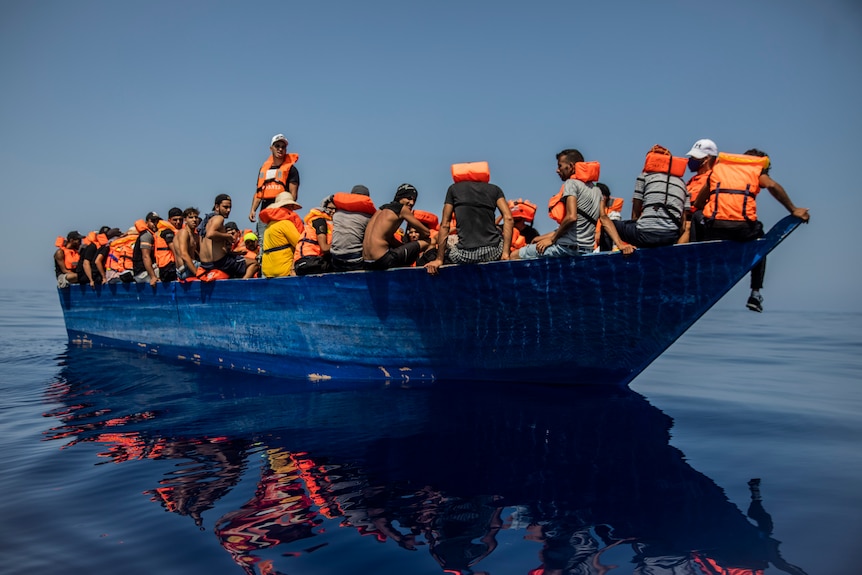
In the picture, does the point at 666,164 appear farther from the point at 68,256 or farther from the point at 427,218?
the point at 68,256

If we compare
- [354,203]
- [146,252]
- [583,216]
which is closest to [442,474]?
[583,216]

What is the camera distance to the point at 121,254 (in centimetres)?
1203

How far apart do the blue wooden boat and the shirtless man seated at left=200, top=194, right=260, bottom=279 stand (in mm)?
444

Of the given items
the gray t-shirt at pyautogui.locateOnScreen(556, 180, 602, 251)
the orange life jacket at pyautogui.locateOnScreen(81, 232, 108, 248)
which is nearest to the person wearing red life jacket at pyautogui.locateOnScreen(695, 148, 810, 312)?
the gray t-shirt at pyautogui.locateOnScreen(556, 180, 602, 251)

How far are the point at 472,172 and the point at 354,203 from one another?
1661mm

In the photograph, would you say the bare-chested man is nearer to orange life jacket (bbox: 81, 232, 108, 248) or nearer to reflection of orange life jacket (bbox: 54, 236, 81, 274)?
orange life jacket (bbox: 81, 232, 108, 248)

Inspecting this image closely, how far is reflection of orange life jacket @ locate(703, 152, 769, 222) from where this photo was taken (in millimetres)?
5594

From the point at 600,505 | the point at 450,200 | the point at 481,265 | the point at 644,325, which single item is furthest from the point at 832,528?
the point at 450,200

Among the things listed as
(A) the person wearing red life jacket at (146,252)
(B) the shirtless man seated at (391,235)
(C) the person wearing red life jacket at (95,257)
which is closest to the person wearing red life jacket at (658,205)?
(B) the shirtless man seated at (391,235)

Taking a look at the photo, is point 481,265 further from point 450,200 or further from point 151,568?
point 151,568

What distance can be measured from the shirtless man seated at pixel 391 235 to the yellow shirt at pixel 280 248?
1579 mm

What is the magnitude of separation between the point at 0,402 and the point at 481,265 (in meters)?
5.96

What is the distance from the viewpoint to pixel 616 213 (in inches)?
334

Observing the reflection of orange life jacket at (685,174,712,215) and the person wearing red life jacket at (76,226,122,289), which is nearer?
the reflection of orange life jacket at (685,174,712,215)
